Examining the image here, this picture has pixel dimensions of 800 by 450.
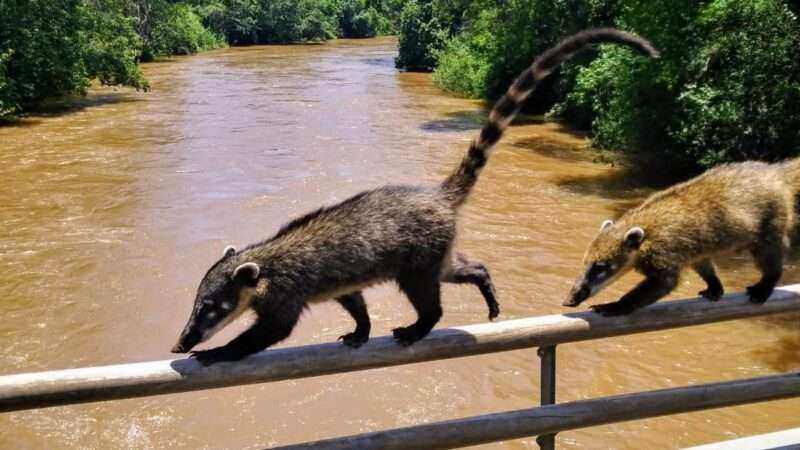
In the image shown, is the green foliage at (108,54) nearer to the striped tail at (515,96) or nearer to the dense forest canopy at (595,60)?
the dense forest canopy at (595,60)

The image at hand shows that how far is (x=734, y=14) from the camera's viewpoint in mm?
10203

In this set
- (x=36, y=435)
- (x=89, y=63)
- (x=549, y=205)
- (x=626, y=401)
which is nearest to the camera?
(x=626, y=401)

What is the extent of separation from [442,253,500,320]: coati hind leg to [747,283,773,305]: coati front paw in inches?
46.5

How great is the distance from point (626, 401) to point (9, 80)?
18.7 m

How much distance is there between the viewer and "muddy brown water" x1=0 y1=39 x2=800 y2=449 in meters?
6.21

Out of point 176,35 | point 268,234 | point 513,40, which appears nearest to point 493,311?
point 268,234

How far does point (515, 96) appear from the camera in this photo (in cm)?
356

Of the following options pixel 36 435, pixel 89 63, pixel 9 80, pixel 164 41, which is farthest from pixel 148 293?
pixel 164 41

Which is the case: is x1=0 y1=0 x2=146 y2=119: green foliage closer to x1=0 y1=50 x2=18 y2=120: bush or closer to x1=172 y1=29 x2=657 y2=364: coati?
x1=0 y1=50 x2=18 y2=120: bush

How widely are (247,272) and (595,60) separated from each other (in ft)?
A: 42.2

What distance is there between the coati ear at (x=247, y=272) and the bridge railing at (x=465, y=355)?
1.83 ft

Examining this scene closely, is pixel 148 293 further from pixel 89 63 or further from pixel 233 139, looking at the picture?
pixel 89 63

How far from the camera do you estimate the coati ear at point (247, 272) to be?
3137 mm

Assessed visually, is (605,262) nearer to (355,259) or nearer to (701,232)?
(701,232)
